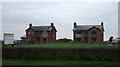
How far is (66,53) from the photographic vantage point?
27297 millimetres

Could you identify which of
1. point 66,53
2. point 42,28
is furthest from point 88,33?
point 66,53

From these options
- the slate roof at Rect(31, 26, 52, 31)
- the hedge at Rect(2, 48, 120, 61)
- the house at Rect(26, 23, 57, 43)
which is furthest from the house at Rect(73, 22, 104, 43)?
the hedge at Rect(2, 48, 120, 61)

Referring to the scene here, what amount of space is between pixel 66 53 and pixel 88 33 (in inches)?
1878

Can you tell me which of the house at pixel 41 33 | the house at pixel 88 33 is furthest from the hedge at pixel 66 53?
the house at pixel 41 33

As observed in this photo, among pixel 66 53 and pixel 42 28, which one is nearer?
pixel 66 53

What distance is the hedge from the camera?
2642 cm

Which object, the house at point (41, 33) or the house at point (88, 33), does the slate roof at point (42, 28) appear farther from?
the house at point (88, 33)

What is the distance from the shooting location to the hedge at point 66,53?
26.4m

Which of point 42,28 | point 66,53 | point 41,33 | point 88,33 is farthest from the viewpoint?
point 42,28

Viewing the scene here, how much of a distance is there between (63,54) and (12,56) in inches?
290

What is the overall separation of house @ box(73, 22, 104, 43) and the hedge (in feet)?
150

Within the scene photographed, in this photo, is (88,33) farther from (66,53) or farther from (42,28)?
(66,53)

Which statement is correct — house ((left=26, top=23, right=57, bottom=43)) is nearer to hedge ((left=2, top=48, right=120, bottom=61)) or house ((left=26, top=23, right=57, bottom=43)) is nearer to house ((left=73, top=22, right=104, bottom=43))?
house ((left=73, top=22, right=104, bottom=43))

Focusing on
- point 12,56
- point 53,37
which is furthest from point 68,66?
point 53,37
